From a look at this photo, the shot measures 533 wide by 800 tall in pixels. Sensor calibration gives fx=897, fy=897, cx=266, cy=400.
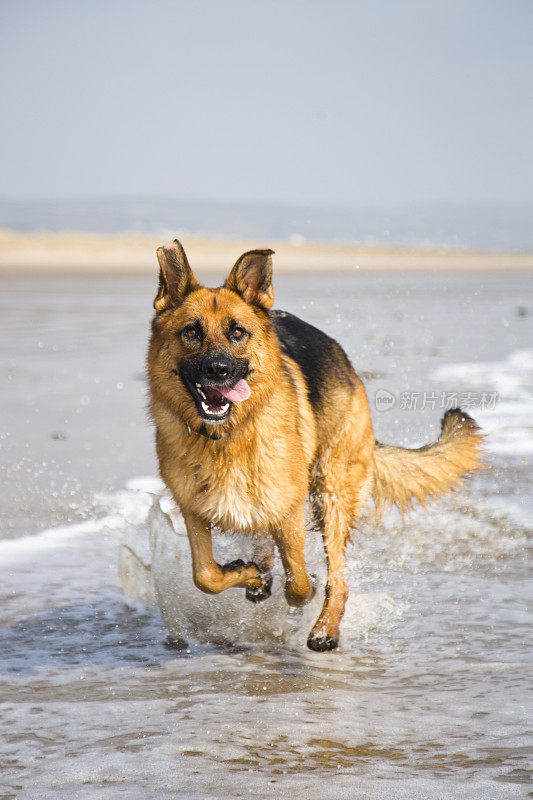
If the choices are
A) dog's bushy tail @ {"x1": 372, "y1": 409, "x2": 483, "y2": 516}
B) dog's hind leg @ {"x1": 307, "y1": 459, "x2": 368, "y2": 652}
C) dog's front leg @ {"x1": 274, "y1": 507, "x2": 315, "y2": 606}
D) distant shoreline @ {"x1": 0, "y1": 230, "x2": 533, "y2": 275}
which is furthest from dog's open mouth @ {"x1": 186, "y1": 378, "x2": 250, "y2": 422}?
distant shoreline @ {"x1": 0, "y1": 230, "x2": 533, "y2": 275}

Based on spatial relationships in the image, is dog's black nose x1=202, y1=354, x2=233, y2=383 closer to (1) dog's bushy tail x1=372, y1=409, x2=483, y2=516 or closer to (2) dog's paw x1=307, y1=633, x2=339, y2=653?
(2) dog's paw x1=307, y1=633, x2=339, y2=653

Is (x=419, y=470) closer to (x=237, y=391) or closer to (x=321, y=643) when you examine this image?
(x=321, y=643)

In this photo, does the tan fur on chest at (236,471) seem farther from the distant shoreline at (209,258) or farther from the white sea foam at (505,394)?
the distant shoreline at (209,258)

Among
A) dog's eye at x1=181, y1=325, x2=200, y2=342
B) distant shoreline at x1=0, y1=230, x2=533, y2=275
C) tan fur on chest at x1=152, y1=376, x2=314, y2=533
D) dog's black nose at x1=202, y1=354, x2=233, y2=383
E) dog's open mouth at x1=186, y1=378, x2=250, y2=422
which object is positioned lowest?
tan fur on chest at x1=152, y1=376, x2=314, y2=533

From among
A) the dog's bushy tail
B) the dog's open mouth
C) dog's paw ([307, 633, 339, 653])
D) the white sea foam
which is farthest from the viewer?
the white sea foam

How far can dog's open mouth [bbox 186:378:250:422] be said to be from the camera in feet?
13.1

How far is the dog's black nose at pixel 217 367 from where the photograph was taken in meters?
3.87

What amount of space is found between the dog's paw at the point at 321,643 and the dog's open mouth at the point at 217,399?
4.14 feet

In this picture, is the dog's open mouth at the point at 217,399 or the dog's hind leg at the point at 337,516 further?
the dog's hind leg at the point at 337,516

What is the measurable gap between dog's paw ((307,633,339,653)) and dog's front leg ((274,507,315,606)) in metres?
0.22

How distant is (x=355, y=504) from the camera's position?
509 cm

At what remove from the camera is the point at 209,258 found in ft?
197

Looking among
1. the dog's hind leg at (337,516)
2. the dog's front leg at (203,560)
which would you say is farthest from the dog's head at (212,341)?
the dog's hind leg at (337,516)

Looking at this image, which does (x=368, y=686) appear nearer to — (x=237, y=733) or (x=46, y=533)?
(x=237, y=733)
